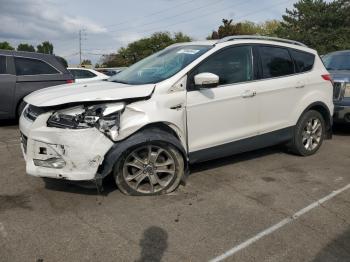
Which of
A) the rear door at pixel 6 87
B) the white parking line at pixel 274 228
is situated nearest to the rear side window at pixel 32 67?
the rear door at pixel 6 87

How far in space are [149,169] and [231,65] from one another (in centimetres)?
172

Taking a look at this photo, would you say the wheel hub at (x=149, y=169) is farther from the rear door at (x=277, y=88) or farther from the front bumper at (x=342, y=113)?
the front bumper at (x=342, y=113)

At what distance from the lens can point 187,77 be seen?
14.8 feet

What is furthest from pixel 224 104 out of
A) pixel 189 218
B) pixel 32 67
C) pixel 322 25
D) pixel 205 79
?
pixel 322 25

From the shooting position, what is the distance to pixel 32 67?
8.75m

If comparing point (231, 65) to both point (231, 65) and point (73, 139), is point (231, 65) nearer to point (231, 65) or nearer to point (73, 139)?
point (231, 65)

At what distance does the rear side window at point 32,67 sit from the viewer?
8.60 m

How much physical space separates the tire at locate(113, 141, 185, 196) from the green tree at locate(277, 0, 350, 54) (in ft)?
130

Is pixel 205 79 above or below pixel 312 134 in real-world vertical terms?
above

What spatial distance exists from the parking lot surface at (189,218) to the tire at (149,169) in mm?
112

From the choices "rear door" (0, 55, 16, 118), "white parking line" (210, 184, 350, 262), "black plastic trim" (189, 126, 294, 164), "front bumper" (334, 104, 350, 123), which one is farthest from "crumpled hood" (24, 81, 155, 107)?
"rear door" (0, 55, 16, 118)

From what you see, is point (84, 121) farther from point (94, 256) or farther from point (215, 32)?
point (215, 32)

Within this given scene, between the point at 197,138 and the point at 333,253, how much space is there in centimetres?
198

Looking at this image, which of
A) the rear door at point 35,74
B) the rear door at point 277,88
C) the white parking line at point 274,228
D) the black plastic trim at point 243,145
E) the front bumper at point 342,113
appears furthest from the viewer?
the rear door at point 35,74
